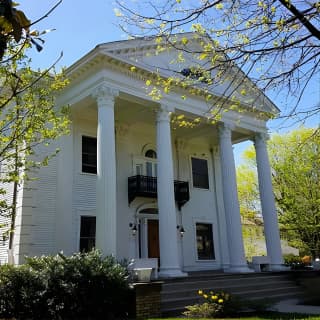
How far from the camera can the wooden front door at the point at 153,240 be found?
689 inches

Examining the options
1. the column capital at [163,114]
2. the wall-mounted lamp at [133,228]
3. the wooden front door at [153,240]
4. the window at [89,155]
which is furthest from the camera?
the wooden front door at [153,240]

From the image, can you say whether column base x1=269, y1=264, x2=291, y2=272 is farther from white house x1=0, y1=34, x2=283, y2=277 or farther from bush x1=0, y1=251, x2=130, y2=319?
bush x1=0, y1=251, x2=130, y2=319

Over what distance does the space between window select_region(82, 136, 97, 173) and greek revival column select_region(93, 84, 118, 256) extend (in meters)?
3.27

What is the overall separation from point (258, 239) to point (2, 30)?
3085 centimetres

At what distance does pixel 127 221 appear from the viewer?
17.0 m

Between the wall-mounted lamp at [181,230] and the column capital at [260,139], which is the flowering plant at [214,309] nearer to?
the wall-mounted lamp at [181,230]

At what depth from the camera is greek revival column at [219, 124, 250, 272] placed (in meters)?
16.1

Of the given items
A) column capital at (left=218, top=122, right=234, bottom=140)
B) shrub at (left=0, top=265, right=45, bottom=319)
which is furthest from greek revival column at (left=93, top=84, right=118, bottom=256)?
column capital at (left=218, top=122, right=234, bottom=140)

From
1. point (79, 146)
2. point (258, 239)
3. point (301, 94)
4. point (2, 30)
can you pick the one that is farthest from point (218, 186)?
point (2, 30)

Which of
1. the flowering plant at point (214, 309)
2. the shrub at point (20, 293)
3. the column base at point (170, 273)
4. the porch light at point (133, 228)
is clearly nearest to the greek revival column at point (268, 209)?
the column base at point (170, 273)

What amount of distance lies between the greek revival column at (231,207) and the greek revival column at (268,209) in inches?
92.3

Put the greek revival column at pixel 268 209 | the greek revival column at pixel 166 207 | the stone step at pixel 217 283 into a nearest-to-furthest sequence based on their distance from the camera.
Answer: the stone step at pixel 217 283 → the greek revival column at pixel 166 207 → the greek revival column at pixel 268 209

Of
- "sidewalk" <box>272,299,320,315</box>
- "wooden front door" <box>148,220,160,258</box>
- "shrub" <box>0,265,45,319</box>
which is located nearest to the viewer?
"shrub" <box>0,265,45,319</box>

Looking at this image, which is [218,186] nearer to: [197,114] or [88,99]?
[197,114]
